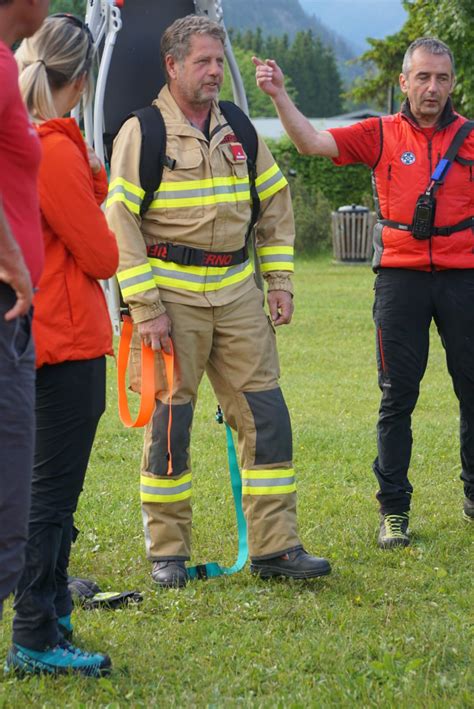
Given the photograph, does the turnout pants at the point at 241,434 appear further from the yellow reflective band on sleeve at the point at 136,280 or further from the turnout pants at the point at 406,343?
the turnout pants at the point at 406,343

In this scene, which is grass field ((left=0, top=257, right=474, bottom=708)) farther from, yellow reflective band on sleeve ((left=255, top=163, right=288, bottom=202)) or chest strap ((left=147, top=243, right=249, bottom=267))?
yellow reflective band on sleeve ((left=255, top=163, right=288, bottom=202))

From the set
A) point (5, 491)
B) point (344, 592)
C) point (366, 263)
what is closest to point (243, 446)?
point (344, 592)

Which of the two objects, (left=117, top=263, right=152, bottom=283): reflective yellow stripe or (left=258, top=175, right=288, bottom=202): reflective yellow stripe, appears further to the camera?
(left=258, top=175, right=288, bottom=202): reflective yellow stripe

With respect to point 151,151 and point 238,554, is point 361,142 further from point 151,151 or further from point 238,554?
point 238,554

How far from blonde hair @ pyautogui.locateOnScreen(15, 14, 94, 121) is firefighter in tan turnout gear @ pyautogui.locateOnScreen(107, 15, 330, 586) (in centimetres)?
139

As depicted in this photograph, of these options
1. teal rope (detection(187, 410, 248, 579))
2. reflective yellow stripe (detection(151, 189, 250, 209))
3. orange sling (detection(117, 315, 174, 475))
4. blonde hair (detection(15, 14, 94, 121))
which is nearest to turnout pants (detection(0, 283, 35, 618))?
blonde hair (detection(15, 14, 94, 121))

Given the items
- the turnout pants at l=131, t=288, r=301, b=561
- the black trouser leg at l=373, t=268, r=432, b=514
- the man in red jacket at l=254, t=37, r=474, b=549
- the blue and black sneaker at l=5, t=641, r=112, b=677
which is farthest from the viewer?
the black trouser leg at l=373, t=268, r=432, b=514

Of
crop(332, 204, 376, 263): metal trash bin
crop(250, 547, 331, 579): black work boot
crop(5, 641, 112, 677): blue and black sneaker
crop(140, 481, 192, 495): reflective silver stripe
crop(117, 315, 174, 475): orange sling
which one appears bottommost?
crop(332, 204, 376, 263): metal trash bin

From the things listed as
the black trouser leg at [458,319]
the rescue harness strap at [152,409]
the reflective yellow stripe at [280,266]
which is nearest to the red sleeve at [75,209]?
the rescue harness strap at [152,409]

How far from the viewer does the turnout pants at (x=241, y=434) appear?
5.54 m

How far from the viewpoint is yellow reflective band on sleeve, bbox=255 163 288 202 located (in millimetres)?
5652

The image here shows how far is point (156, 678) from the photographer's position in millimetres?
4293

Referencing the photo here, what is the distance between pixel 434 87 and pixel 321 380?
21.4ft

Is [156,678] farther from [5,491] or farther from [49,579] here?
[5,491]
